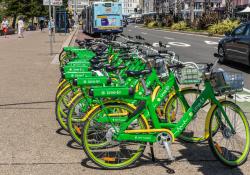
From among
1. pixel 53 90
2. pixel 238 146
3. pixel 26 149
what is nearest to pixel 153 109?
pixel 238 146

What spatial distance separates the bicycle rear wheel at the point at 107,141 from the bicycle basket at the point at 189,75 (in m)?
0.87

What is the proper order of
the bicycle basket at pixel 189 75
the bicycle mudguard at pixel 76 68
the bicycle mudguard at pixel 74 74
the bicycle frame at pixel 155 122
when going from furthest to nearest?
1. the bicycle mudguard at pixel 76 68
2. the bicycle mudguard at pixel 74 74
3. the bicycle basket at pixel 189 75
4. the bicycle frame at pixel 155 122

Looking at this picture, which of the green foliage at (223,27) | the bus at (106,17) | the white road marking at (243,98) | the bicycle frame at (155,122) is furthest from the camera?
the bus at (106,17)

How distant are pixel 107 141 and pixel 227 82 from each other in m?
1.50

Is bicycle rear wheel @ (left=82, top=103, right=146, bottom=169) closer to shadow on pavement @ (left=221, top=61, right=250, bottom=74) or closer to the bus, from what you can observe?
shadow on pavement @ (left=221, top=61, right=250, bottom=74)

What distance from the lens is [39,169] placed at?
490cm

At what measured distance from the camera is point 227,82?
4812mm

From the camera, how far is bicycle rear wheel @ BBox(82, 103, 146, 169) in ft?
15.5

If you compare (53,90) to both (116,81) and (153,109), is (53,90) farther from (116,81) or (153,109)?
(153,109)

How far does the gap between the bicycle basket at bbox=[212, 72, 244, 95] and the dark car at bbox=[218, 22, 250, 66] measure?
8622 millimetres

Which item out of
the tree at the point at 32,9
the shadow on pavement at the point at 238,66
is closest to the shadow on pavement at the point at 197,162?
the shadow on pavement at the point at 238,66

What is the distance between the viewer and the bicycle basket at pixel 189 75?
5215 mm

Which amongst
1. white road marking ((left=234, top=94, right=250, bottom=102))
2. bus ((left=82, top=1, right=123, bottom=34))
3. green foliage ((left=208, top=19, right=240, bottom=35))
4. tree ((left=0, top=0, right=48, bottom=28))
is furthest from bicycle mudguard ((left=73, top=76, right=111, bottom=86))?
tree ((left=0, top=0, right=48, bottom=28))

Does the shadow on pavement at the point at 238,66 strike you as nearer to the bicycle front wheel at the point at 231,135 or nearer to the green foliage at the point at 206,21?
the bicycle front wheel at the point at 231,135
